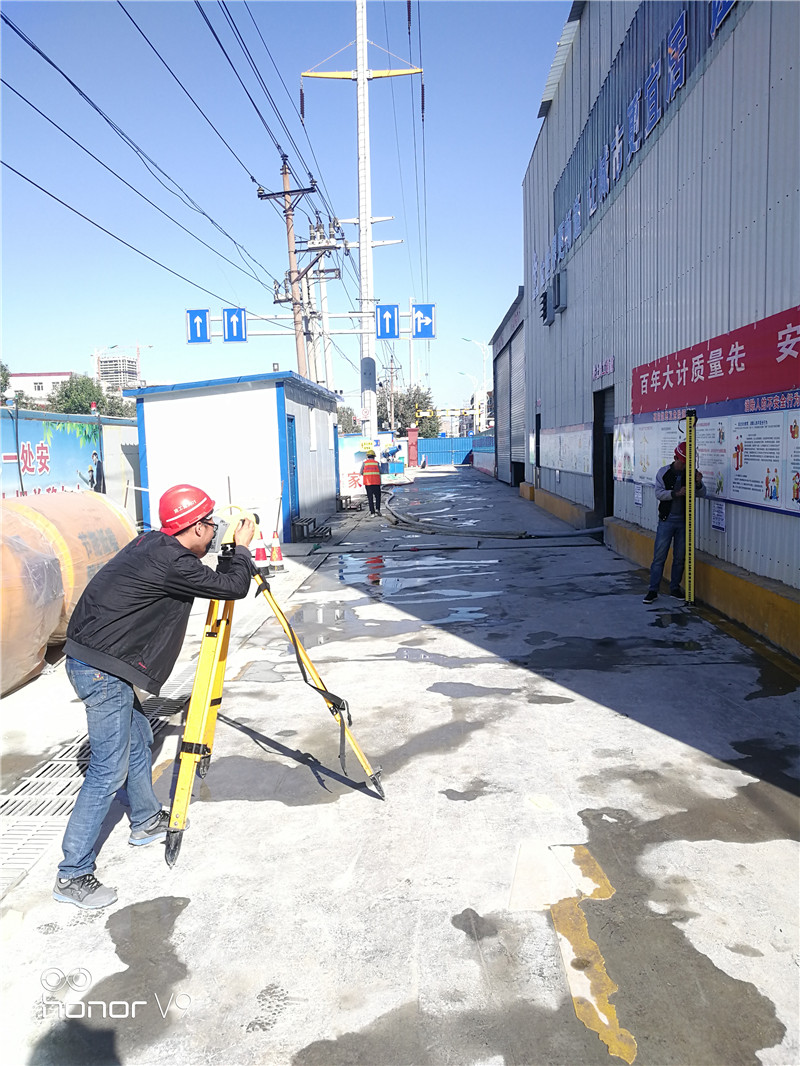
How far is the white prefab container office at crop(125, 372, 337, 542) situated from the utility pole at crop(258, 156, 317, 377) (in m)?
13.2

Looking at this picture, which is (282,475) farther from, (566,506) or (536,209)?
(536,209)

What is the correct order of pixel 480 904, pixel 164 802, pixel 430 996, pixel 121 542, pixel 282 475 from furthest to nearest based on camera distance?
pixel 282 475
pixel 121 542
pixel 164 802
pixel 480 904
pixel 430 996

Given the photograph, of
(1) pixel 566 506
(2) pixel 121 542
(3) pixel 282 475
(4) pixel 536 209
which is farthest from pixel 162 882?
(4) pixel 536 209

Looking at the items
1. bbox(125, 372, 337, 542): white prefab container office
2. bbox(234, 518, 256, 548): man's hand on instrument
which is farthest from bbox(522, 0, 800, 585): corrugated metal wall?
bbox(125, 372, 337, 542): white prefab container office

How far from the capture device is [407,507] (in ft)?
81.9

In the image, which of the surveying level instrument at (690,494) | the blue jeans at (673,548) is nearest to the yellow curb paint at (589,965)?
the surveying level instrument at (690,494)

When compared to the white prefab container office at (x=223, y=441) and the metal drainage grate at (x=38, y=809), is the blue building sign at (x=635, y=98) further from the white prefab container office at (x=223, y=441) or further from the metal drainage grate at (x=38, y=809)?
the metal drainage grate at (x=38, y=809)

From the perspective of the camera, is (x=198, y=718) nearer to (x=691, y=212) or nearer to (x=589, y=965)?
(x=589, y=965)

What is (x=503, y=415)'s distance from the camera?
37250 mm

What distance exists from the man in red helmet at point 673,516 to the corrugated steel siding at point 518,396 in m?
20.6

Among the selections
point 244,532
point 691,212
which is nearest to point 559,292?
point 691,212

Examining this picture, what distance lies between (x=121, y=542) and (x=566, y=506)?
12573 mm

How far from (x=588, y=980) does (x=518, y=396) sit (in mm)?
29639

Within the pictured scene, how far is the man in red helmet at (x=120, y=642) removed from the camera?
3717 millimetres
